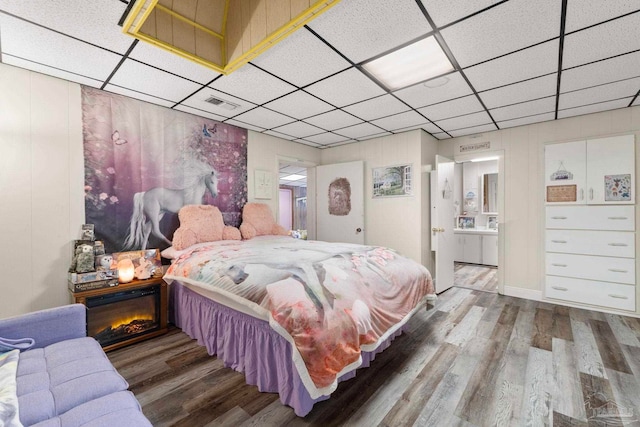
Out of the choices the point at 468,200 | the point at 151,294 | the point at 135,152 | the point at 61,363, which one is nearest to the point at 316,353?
the point at 61,363

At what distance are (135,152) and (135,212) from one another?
0.66 meters

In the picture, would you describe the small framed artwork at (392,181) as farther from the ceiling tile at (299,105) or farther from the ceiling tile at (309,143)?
the ceiling tile at (299,105)

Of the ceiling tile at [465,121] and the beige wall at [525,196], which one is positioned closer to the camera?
the ceiling tile at [465,121]

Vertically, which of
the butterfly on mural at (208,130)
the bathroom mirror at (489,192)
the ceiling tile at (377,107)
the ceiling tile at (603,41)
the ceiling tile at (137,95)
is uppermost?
the ceiling tile at (137,95)

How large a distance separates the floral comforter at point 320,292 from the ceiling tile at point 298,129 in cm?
200

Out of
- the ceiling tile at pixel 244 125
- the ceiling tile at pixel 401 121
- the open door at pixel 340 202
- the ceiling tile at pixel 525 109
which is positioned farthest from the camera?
the open door at pixel 340 202

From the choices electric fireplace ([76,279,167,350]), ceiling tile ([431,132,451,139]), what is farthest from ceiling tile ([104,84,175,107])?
ceiling tile ([431,132,451,139])

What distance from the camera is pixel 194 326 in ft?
9.00

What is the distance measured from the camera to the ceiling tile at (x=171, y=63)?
2078 millimetres

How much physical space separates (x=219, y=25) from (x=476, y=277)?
5.52m

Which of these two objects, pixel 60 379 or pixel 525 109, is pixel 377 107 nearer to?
pixel 525 109

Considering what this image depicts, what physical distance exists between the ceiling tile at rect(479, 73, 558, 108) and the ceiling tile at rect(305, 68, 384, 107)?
3.95ft

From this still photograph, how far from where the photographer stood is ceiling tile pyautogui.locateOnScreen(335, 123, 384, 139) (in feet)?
13.1

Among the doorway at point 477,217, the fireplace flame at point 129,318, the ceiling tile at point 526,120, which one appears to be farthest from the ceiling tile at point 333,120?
the doorway at point 477,217
